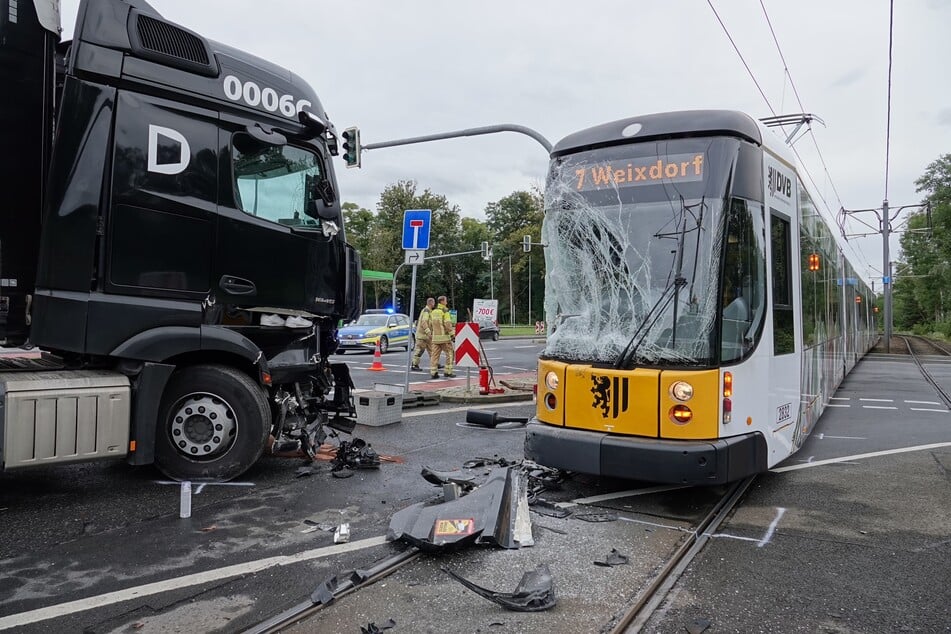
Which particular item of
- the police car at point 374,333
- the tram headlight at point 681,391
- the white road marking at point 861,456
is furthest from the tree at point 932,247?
the tram headlight at point 681,391

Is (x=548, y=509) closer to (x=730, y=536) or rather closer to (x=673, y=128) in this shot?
(x=730, y=536)

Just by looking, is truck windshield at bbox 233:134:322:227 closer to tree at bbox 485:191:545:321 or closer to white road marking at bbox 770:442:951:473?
white road marking at bbox 770:442:951:473

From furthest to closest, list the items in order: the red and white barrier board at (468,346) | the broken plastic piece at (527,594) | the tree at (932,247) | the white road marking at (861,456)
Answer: the tree at (932,247), the red and white barrier board at (468,346), the white road marking at (861,456), the broken plastic piece at (527,594)

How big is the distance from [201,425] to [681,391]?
379cm

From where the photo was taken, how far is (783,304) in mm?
5516

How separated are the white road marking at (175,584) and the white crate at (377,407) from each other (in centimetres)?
419

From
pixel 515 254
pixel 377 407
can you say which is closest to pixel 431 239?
pixel 515 254

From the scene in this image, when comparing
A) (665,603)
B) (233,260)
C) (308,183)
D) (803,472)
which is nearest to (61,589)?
(233,260)

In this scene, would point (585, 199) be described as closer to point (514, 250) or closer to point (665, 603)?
point (665, 603)

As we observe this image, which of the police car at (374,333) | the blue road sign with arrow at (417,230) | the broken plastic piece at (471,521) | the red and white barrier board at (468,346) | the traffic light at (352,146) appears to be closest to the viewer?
the broken plastic piece at (471,521)

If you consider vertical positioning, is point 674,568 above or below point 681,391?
below

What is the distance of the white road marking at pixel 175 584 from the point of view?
316 cm

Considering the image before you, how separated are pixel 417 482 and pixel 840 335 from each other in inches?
355

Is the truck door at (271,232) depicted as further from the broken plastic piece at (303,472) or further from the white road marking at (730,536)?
the white road marking at (730,536)
